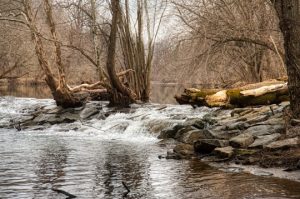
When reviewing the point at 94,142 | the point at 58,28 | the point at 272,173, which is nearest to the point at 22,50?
the point at 58,28

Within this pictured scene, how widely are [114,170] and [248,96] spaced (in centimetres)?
746

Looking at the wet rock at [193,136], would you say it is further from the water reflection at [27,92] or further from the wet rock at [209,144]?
the water reflection at [27,92]

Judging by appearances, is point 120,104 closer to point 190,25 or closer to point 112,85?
point 112,85

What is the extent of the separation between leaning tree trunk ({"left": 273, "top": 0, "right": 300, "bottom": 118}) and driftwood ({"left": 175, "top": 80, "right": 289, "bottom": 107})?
430 centimetres

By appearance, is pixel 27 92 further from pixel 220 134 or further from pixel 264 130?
pixel 264 130

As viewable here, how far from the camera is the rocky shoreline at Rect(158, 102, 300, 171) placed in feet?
28.6

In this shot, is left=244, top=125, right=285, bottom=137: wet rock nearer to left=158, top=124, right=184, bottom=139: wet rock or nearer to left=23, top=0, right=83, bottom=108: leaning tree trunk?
left=158, top=124, right=184, bottom=139: wet rock

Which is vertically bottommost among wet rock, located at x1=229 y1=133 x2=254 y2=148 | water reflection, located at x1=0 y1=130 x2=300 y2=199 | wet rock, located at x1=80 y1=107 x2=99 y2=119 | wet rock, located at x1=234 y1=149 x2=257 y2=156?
water reflection, located at x1=0 y1=130 x2=300 y2=199

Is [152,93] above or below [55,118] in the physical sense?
above

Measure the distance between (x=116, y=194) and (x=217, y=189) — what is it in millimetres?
1534

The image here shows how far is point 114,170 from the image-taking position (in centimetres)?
907

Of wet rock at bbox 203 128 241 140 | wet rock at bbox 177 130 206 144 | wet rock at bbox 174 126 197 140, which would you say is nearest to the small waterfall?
wet rock at bbox 174 126 197 140

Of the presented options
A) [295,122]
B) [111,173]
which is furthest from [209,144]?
[111,173]

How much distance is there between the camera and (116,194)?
696 cm
